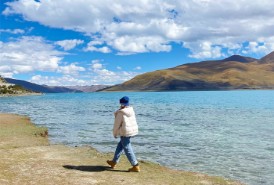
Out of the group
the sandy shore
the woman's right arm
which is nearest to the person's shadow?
the sandy shore

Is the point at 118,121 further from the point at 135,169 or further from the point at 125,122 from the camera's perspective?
the point at 135,169

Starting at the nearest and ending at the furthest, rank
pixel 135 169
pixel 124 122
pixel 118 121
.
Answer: pixel 124 122, pixel 118 121, pixel 135 169

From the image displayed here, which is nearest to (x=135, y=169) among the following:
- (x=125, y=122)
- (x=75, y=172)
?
(x=125, y=122)

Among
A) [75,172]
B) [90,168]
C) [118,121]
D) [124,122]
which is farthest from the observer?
[90,168]

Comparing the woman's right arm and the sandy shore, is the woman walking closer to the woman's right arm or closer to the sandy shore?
the woman's right arm

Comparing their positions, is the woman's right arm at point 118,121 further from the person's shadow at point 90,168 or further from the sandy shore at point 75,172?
the person's shadow at point 90,168

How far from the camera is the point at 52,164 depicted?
1847 centimetres

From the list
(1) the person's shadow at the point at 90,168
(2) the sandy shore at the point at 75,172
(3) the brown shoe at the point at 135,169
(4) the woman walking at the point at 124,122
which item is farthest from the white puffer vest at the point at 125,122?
(1) the person's shadow at the point at 90,168

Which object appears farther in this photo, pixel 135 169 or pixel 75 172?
pixel 135 169

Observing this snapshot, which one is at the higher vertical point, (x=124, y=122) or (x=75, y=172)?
(x=124, y=122)

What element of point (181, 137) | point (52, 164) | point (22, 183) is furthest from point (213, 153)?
point (22, 183)

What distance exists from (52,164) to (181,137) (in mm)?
19630

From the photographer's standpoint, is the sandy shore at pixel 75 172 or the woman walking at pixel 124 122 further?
the woman walking at pixel 124 122

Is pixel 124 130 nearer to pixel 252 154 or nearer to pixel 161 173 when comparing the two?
pixel 161 173
